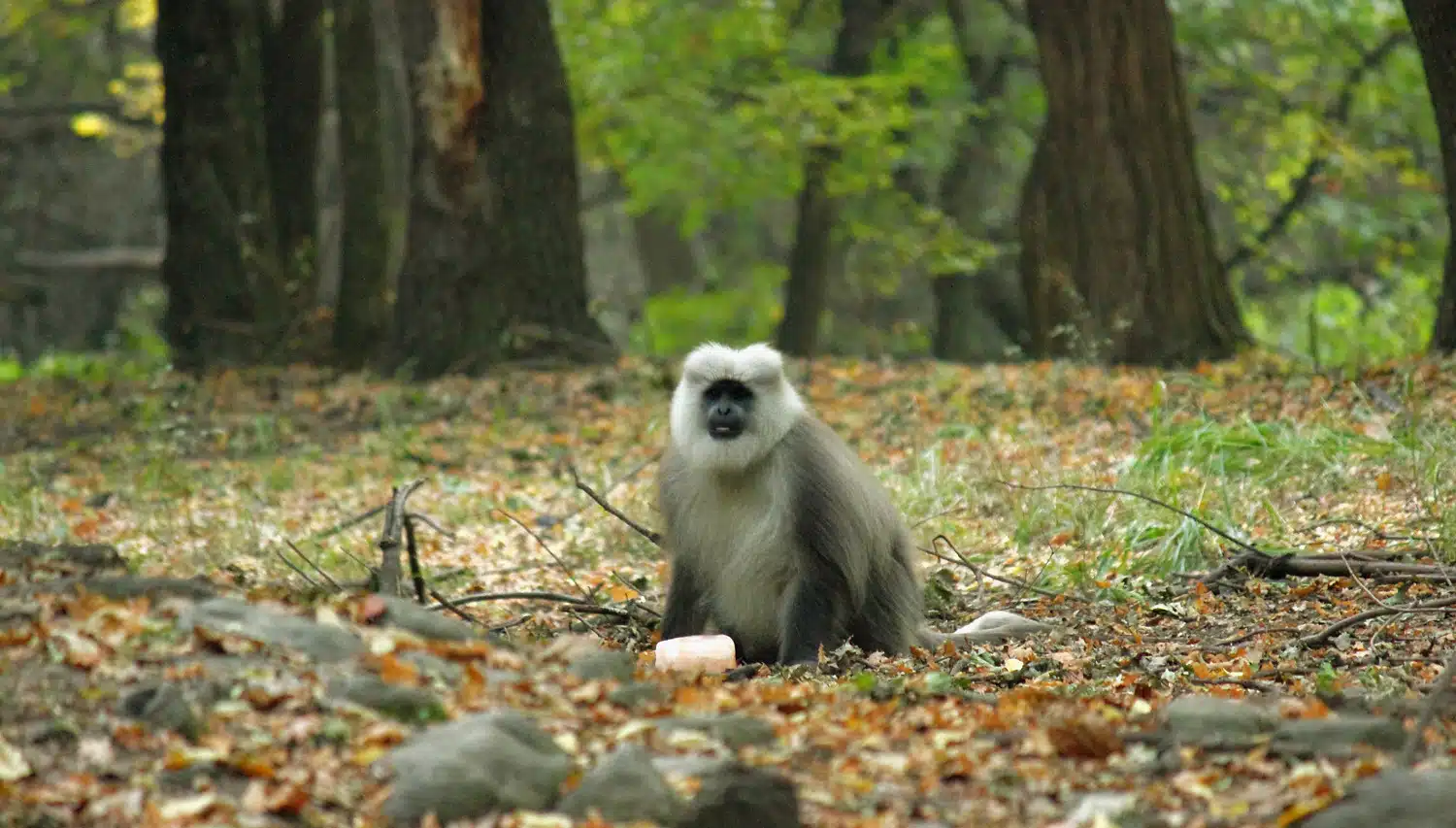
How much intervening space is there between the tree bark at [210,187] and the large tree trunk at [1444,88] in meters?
9.34

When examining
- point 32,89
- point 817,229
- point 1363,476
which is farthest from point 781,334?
point 32,89

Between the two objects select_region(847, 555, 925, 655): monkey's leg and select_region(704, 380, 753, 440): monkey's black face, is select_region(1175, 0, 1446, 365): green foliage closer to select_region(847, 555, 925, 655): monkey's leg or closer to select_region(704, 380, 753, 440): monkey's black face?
select_region(847, 555, 925, 655): monkey's leg

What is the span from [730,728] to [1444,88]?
24.4ft

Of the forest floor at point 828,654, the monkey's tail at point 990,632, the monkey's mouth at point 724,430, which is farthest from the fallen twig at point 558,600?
the monkey's tail at point 990,632

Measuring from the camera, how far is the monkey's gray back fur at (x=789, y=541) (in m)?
6.35

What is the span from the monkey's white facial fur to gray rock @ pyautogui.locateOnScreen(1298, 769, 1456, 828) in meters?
3.00

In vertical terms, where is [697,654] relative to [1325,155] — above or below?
below

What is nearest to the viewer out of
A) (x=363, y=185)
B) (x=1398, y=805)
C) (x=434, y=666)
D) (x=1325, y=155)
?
(x=1398, y=805)

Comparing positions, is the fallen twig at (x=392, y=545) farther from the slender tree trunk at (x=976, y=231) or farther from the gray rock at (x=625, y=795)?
the slender tree trunk at (x=976, y=231)

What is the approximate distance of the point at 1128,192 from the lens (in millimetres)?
12336

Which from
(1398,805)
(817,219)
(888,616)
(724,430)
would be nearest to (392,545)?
(724,430)

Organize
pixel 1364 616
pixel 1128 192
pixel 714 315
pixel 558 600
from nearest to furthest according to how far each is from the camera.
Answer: pixel 1364 616 < pixel 558 600 < pixel 1128 192 < pixel 714 315

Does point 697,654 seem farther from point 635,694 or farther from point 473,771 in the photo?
point 473,771

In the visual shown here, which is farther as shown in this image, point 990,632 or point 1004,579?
point 1004,579
